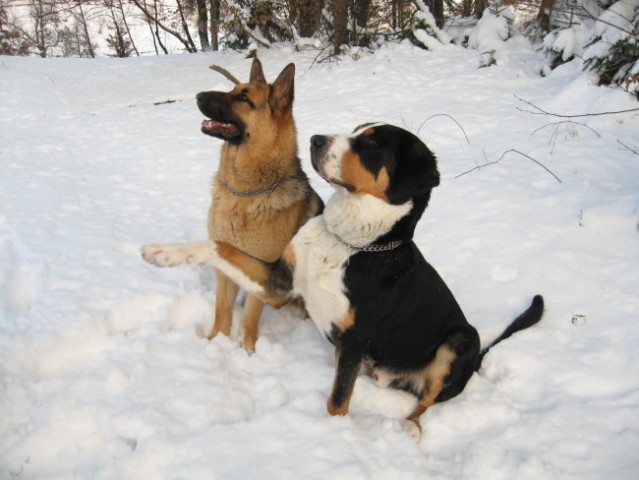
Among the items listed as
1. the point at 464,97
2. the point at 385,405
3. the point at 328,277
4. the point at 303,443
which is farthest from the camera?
the point at 464,97

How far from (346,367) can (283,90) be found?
2072 millimetres

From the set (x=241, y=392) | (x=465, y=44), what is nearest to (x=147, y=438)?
(x=241, y=392)

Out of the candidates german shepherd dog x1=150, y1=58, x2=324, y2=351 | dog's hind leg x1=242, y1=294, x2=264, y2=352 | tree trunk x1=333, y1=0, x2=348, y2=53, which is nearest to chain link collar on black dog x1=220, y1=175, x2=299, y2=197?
german shepherd dog x1=150, y1=58, x2=324, y2=351

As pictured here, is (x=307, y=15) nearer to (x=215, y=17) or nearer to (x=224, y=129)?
(x=215, y=17)

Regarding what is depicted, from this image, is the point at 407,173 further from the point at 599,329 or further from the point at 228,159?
the point at 599,329

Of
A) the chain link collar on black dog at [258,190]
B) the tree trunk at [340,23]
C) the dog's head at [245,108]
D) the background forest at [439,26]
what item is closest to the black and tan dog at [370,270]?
the chain link collar on black dog at [258,190]

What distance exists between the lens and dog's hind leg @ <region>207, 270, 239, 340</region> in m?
3.49

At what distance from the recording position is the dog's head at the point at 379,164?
2586 millimetres

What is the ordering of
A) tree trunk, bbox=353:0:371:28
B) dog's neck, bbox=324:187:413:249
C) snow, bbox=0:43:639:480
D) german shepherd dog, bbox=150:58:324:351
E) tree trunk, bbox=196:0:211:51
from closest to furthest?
snow, bbox=0:43:639:480, dog's neck, bbox=324:187:413:249, german shepherd dog, bbox=150:58:324:351, tree trunk, bbox=353:0:371:28, tree trunk, bbox=196:0:211:51

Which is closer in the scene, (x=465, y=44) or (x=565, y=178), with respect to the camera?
(x=565, y=178)

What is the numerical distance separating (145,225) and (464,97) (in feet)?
20.9

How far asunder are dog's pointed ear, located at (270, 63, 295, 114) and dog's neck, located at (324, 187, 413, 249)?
1.05 metres

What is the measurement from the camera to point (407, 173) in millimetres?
2586

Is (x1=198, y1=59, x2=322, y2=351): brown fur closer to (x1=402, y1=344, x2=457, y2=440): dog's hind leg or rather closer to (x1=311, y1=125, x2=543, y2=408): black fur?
(x1=311, y1=125, x2=543, y2=408): black fur
